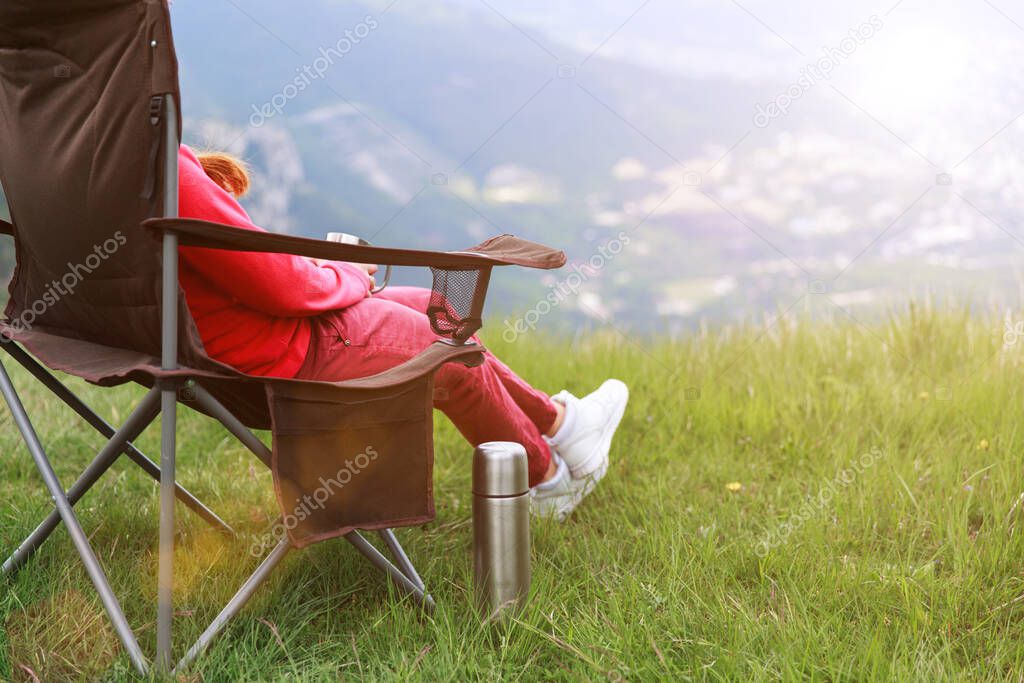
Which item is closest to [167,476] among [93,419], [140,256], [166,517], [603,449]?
[166,517]

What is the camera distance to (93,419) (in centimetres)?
199

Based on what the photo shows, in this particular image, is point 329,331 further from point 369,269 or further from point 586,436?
point 586,436

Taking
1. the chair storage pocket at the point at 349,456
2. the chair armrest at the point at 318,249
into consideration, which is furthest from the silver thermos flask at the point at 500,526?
the chair armrest at the point at 318,249

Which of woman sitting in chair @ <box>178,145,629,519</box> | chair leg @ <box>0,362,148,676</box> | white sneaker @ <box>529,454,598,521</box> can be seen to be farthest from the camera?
white sneaker @ <box>529,454,598,521</box>

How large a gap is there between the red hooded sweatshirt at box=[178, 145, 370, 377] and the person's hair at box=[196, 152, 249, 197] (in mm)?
337

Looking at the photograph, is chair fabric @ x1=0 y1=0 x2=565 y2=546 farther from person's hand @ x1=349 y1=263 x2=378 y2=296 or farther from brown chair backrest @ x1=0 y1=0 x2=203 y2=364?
person's hand @ x1=349 y1=263 x2=378 y2=296

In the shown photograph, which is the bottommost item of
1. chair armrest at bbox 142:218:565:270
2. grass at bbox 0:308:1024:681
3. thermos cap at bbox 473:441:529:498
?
grass at bbox 0:308:1024:681

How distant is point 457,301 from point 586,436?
0.82 meters

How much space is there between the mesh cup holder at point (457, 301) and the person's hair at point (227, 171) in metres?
0.62

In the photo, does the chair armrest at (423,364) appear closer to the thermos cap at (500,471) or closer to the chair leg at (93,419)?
the thermos cap at (500,471)

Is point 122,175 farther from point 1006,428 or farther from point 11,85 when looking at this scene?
point 1006,428

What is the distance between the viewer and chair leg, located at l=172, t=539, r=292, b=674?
1.48 meters
